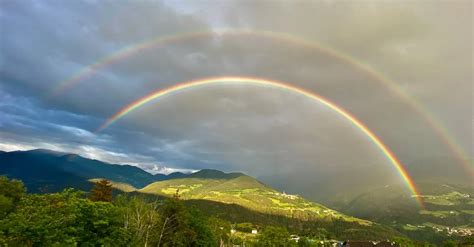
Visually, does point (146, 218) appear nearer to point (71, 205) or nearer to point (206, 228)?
point (206, 228)

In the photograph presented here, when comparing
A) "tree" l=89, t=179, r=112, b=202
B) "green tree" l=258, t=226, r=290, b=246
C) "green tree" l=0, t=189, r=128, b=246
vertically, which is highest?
"tree" l=89, t=179, r=112, b=202

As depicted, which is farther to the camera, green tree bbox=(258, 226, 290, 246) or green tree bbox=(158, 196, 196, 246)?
green tree bbox=(258, 226, 290, 246)

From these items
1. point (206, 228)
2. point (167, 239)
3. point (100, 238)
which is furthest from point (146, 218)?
point (100, 238)

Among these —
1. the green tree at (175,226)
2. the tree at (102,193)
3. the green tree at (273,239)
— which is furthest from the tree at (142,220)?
the green tree at (273,239)

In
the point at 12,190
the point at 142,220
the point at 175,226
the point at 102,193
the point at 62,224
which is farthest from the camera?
the point at 102,193

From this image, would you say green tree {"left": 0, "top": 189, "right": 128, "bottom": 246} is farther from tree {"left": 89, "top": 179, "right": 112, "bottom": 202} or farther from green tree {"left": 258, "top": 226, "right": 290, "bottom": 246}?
green tree {"left": 258, "top": 226, "right": 290, "bottom": 246}

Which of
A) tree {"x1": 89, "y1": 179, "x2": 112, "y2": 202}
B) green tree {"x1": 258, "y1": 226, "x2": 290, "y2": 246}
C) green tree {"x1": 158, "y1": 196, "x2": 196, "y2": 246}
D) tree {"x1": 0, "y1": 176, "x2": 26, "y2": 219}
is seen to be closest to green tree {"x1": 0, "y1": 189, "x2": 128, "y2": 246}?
green tree {"x1": 158, "y1": 196, "x2": 196, "y2": 246}

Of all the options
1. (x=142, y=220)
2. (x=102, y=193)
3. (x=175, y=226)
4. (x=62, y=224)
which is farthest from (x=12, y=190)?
(x=62, y=224)

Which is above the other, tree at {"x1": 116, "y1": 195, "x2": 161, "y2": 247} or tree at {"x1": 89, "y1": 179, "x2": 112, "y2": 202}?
tree at {"x1": 89, "y1": 179, "x2": 112, "y2": 202}

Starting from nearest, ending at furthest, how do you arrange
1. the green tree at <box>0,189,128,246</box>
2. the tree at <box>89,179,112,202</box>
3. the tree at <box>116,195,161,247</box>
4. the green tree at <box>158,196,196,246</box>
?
the green tree at <box>0,189,128,246</box> → the tree at <box>116,195,161,247</box> → the green tree at <box>158,196,196,246</box> → the tree at <box>89,179,112,202</box>

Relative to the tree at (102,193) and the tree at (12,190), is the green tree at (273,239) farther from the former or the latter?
the tree at (12,190)

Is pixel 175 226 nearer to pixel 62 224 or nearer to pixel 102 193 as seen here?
A: pixel 102 193
